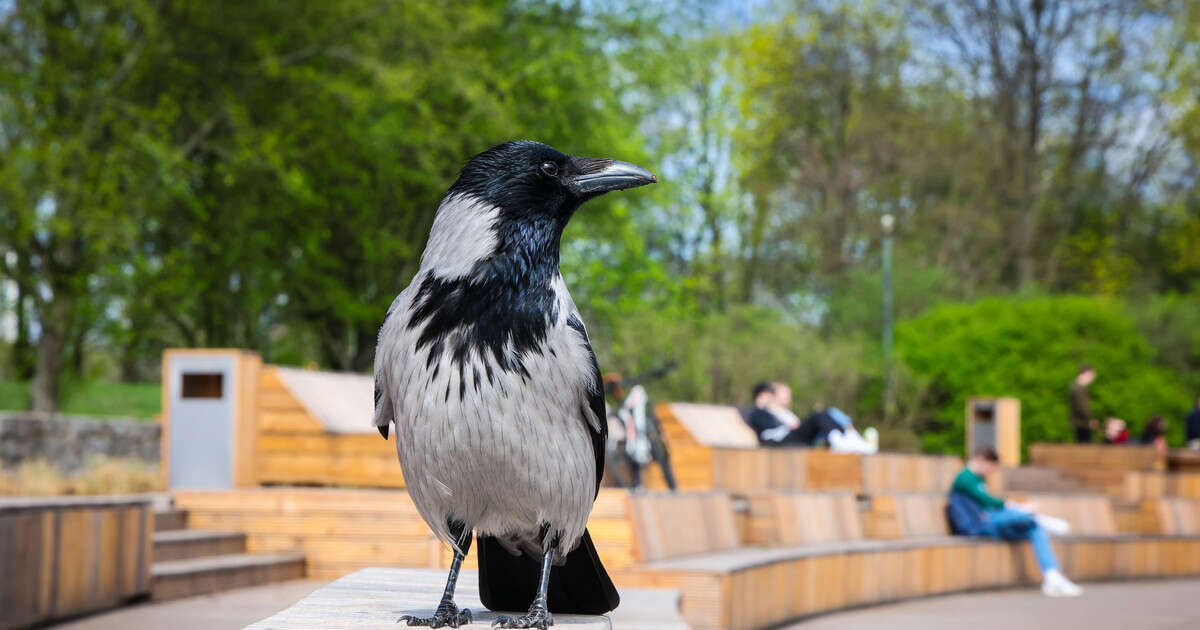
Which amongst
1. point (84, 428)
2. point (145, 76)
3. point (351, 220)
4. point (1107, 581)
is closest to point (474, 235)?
point (1107, 581)

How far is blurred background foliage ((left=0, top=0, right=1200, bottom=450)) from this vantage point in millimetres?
20734

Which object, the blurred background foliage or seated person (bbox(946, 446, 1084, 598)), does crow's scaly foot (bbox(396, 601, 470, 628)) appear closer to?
seated person (bbox(946, 446, 1084, 598))

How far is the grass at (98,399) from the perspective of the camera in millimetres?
23531

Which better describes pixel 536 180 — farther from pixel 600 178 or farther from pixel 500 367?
pixel 500 367

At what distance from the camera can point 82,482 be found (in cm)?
1220

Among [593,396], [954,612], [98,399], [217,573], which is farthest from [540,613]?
[98,399]

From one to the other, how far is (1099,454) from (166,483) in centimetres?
1580

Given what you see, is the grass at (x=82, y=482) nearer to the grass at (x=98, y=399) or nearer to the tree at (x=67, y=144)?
the tree at (x=67, y=144)

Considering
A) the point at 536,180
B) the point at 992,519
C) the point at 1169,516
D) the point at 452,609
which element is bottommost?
the point at 1169,516

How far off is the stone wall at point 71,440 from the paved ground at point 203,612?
8.92 meters

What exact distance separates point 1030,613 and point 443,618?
825 cm

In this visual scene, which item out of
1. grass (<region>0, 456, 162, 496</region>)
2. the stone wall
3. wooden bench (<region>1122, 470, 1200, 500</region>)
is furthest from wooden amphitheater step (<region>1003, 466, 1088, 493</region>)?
grass (<region>0, 456, 162, 496</region>)

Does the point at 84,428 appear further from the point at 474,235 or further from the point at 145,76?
the point at 474,235

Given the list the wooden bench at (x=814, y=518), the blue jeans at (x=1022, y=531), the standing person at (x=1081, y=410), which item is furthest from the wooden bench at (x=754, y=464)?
the standing person at (x=1081, y=410)
